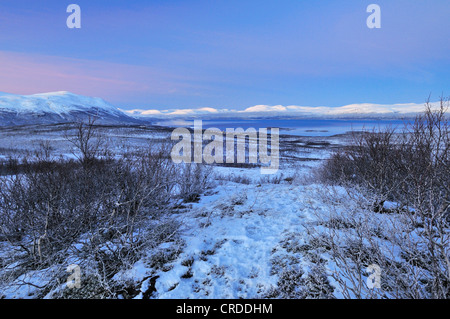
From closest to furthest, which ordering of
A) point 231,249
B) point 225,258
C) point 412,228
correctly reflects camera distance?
point 412,228 < point 225,258 < point 231,249

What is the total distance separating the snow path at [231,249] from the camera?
3.46 m

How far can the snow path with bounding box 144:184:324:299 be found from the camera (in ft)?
11.4

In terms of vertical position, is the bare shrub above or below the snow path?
above

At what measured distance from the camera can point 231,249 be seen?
443cm

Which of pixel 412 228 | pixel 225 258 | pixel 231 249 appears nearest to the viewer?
pixel 412 228

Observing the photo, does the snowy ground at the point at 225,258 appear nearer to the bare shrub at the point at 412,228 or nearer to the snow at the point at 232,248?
the snow at the point at 232,248

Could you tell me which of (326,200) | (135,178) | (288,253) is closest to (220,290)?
(288,253)

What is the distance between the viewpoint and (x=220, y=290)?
3.42m

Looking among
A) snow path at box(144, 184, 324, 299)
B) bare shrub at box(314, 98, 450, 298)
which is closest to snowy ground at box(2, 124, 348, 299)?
snow path at box(144, 184, 324, 299)

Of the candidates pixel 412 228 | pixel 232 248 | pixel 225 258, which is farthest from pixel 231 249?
pixel 412 228

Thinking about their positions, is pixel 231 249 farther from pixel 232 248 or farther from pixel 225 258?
pixel 225 258

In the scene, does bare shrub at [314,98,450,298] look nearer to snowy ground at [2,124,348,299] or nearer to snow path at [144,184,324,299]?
snowy ground at [2,124,348,299]

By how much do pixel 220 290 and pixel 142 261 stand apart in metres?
1.76
